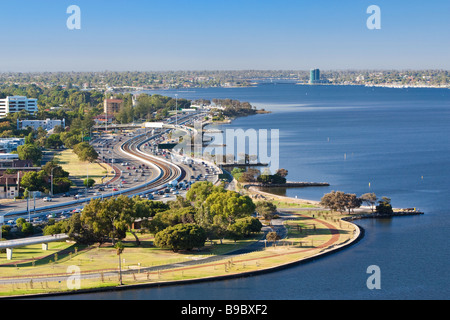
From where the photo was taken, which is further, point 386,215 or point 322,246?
point 386,215

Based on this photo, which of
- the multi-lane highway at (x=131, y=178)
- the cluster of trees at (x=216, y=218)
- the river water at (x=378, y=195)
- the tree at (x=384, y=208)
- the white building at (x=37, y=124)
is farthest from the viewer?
the white building at (x=37, y=124)

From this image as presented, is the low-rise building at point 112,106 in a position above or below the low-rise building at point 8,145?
above

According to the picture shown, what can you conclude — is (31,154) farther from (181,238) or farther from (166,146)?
(181,238)

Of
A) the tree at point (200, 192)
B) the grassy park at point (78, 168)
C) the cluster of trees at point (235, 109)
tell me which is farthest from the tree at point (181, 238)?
the cluster of trees at point (235, 109)

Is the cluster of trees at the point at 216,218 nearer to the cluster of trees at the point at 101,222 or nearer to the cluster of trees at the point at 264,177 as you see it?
the cluster of trees at the point at 101,222

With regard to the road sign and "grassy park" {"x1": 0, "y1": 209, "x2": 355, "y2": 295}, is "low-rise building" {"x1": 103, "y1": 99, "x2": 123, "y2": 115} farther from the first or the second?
"grassy park" {"x1": 0, "y1": 209, "x2": 355, "y2": 295}

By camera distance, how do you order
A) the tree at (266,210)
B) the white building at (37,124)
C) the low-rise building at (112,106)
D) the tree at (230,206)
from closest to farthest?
the tree at (230,206) < the tree at (266,210) < the white building at (37,124) < the low-rise building at (112,106)
